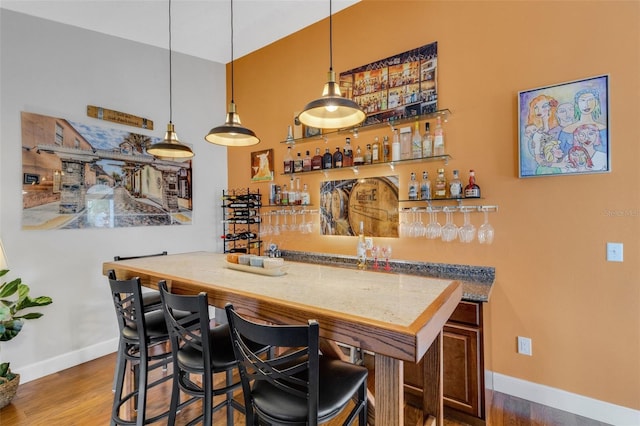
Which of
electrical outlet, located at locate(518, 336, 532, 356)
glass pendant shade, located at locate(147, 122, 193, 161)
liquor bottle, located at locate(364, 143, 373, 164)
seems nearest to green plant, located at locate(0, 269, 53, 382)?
glass pendant shade, located at locate(147, 122, 193, 161)

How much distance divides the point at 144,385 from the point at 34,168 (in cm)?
229

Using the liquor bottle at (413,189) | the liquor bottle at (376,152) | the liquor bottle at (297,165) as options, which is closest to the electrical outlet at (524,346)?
the liquor bottle at (413,189)

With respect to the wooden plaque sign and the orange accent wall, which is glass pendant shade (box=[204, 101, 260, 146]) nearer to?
the orange accent wall

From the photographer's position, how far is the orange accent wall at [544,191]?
191 centimetres

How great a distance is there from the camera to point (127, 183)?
128 inches

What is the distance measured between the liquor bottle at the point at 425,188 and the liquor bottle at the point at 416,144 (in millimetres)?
181

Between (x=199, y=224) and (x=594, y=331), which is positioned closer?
(x=594, y=331)

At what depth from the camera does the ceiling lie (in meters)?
2.71

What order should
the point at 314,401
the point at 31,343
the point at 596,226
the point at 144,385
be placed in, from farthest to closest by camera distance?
the point at 31,343 → the point at 596,226 → the point at 144,385 → the point at 314,401

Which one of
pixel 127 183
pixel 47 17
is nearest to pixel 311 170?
pixel 127 183

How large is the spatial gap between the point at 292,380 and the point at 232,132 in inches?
62.5

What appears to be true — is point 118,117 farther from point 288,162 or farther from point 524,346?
point 524,346

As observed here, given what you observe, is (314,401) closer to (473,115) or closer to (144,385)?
(144,385)

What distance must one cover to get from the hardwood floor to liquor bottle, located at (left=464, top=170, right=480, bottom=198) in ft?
4.77
